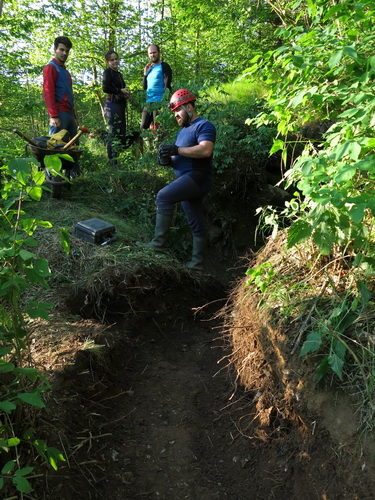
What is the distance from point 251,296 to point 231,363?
2.18 feet

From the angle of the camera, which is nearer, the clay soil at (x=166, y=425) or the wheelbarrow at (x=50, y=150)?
the clay soil at (x=166, y=425)

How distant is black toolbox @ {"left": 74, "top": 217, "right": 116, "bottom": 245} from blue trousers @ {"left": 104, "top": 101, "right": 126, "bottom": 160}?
208 cm

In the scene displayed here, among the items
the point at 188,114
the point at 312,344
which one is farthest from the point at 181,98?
the point at 312,344

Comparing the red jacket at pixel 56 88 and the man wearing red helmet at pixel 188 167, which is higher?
the red jacket at pixel 56 88

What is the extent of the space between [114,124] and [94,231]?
272 cm

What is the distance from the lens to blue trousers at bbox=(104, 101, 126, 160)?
6.58m

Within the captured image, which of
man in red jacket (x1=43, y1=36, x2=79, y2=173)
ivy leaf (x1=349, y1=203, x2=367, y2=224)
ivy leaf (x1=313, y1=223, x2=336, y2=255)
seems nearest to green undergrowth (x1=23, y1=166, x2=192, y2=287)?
man in red jacket (x1=43, y1=36, x2=79, y2=173)

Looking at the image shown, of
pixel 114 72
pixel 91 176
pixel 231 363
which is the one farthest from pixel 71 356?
pixel 114 72

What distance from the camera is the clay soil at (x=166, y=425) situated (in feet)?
7.49

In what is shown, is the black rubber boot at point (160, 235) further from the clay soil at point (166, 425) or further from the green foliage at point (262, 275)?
the green foliage at point (262, 275)

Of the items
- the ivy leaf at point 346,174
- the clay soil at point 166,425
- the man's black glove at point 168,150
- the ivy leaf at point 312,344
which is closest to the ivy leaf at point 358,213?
the ivy leaf at point 346,174

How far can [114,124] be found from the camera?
6629mm

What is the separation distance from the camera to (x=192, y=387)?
3551 millimetres

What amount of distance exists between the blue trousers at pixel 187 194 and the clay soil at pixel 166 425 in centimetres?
118
